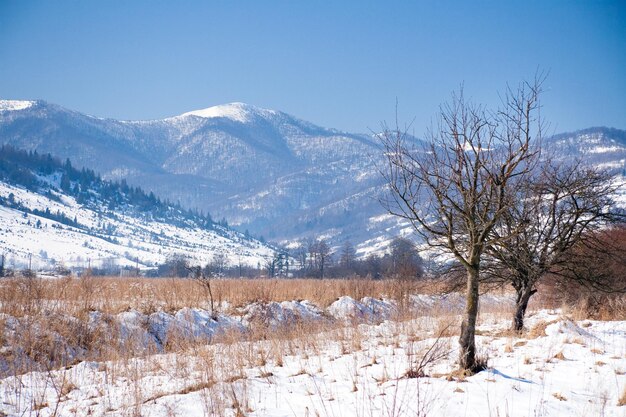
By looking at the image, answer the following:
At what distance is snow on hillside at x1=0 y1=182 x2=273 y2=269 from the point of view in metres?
121

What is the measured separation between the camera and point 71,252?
128 m

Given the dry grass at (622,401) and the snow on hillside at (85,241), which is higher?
the snow on hillside at (85,241)

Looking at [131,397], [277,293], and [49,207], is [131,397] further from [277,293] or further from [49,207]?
[49,207]

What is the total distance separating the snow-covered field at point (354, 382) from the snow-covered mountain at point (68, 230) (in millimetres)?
111734

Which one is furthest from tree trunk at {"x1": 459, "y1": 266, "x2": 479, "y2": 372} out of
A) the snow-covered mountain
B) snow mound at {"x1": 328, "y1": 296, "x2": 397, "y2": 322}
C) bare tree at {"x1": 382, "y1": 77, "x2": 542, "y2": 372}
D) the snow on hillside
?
the snow-covered mountain

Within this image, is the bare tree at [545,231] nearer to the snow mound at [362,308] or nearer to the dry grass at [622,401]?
the dry grass at [622,401]

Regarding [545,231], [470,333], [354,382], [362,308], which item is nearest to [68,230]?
[362,308]

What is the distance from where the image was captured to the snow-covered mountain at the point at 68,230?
125 metres

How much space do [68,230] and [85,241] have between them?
10.3 meters

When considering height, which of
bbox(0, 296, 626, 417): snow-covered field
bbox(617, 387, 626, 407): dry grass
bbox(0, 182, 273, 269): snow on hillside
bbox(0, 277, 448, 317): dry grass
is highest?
bbox(0, 182, 273, 269): snow on hillside

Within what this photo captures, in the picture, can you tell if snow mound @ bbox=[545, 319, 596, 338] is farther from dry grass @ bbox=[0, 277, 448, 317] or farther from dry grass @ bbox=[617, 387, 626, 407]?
dry grass @ bbox=[0, 277, 448, 317]

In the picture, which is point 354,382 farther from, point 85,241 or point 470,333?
point 85,241

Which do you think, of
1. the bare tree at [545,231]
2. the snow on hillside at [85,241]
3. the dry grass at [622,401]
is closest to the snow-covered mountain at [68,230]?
the snow on hillside at [85,241]

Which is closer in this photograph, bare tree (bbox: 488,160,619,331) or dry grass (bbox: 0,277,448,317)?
bare tree (bbox: 488,160,619,331)
